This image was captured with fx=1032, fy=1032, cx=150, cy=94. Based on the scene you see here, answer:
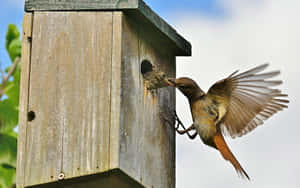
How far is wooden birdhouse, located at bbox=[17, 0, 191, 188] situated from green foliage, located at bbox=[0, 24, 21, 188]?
3.95 ft

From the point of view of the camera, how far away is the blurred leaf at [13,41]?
859 cm

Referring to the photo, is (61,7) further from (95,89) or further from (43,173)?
(43,173)

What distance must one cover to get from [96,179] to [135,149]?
0.35 m

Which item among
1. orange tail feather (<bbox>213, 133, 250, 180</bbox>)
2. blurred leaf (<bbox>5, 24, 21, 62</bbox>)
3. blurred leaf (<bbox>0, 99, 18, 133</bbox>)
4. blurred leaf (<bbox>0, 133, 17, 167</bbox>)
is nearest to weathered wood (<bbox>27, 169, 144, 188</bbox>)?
orange tail feather (<bbox>213, 133, 250, 180</bbox>)

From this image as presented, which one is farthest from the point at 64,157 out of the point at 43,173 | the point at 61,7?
the point at 61,7

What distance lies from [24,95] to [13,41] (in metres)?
2.20

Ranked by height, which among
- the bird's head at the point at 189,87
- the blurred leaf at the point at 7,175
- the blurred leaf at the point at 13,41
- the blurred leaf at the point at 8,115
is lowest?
the blurred leaf at the point at 7,175

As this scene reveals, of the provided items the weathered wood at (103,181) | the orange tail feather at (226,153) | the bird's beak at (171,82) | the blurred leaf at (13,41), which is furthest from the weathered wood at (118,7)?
the blurred leaf at (13,41)

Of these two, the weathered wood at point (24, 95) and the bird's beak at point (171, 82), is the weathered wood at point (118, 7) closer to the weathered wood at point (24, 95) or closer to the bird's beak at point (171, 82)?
the weathered wood at point (24, 95)

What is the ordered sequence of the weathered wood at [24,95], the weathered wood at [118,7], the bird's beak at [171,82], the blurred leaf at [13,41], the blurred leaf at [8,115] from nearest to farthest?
the weathered wood at [24,95] < the weathered wood at [118,7] < the bird's beak at [171,82] < the blurred leaf at [8,115] < the blurred leaf at [13,41]

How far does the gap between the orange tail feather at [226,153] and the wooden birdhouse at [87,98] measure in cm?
43

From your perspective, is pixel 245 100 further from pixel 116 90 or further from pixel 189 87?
pixel 116 90

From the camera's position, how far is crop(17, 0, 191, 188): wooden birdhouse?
645cm

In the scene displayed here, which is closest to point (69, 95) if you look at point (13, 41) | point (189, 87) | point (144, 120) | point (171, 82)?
point (144, 120)
